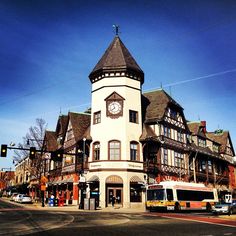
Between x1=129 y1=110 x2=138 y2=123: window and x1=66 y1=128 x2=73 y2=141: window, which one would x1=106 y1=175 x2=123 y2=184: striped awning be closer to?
x1=129 y1=110 x2=138 y2=123: window

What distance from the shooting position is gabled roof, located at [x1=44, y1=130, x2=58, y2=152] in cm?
5294

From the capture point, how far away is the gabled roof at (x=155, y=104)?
43.1 metres

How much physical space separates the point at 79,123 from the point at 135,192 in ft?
45.8

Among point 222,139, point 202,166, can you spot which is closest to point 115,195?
point 202,166

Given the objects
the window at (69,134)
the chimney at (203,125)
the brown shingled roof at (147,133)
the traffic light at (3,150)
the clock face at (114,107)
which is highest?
the chimney at (203,125)

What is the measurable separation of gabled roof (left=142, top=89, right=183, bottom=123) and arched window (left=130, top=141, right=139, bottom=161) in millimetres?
4928

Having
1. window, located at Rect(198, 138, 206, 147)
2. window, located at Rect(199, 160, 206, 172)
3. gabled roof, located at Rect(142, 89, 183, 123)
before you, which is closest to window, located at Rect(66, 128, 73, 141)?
gabled roof, located at Rect(142, 89, 183, 123)

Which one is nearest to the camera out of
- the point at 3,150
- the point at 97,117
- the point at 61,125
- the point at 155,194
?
the point at 3,150

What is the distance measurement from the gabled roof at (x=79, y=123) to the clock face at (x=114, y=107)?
6.03 m

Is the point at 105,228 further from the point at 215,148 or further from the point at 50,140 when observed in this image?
the point at 215,148

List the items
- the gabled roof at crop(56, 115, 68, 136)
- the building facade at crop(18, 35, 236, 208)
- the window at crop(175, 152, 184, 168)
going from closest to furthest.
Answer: the building facade at crop(18, 35, 236, 208) < the window at crop(175, 152, 184, 168) < the gabled roof at crop(56, 115, 68, 136)

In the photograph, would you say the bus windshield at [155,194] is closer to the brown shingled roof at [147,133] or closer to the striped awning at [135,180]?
the striped awning at [135,180]

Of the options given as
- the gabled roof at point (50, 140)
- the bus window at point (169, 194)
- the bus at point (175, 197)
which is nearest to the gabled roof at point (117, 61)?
the bus at point (175, 197)

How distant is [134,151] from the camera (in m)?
38.9
